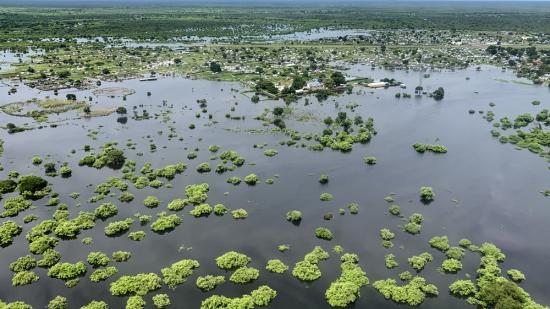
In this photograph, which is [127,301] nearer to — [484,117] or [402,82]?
[484,117]

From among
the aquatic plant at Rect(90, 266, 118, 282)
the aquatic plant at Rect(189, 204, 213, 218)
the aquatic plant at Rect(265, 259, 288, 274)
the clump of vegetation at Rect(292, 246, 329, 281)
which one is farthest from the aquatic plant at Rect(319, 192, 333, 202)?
the aquatic plant at Rect(90, 266, 118, 282)

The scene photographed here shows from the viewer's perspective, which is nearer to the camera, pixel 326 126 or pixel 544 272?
pixel 544 272

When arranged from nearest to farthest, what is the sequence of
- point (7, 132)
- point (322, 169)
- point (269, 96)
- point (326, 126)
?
point (322, 169), point (7, 132), point (326, 126), point (269, 96)

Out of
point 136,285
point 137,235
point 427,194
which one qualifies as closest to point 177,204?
point 137,235

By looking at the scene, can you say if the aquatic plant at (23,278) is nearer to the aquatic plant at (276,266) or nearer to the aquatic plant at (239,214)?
the aquatic plant at (239,214)

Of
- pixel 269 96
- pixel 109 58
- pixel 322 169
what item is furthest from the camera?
pixel 109 58

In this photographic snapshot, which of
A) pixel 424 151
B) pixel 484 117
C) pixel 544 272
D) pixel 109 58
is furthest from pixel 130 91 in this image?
pixel 544 272
